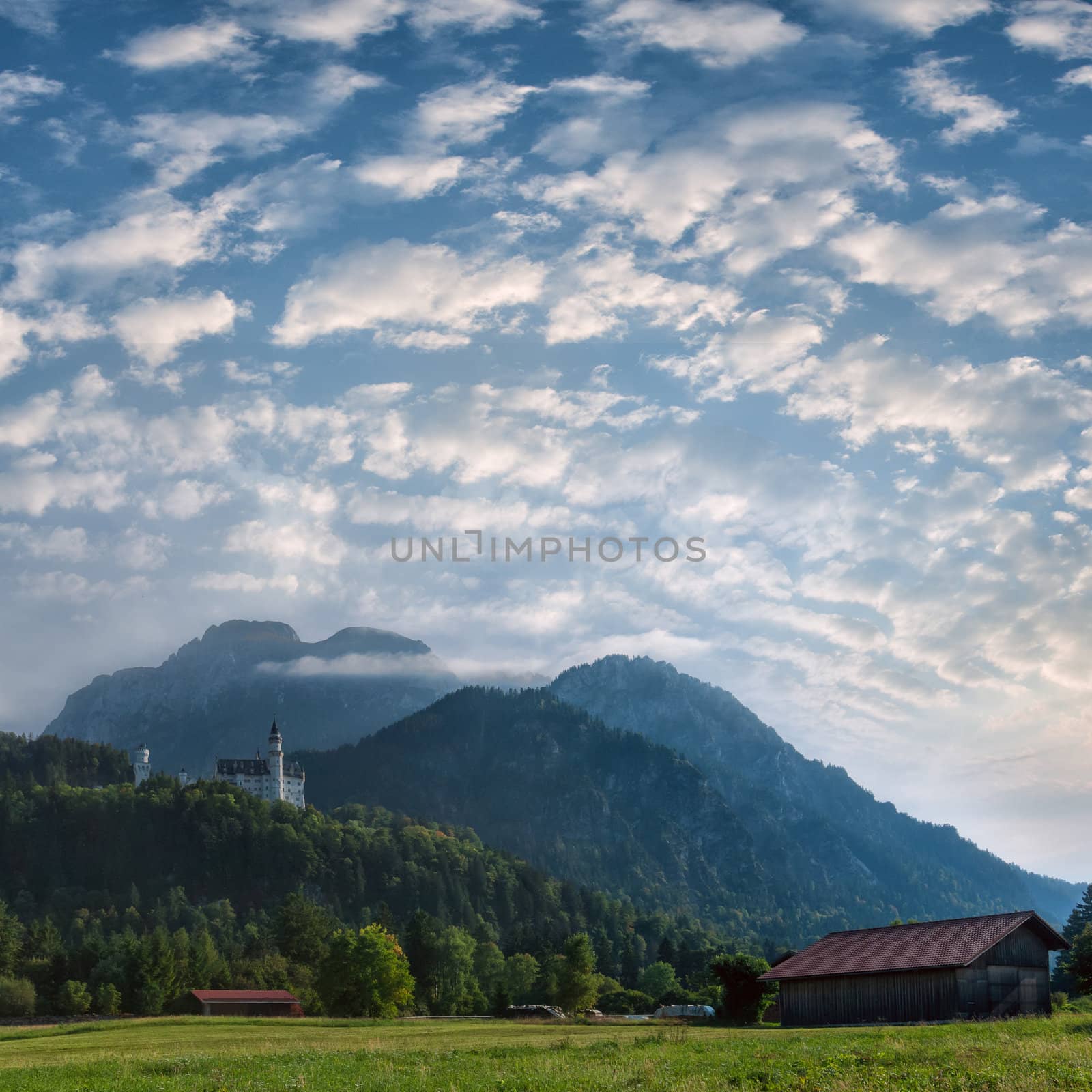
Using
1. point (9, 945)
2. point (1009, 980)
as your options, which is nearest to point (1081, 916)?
point (1009, 980)

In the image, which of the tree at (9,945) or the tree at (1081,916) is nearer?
the tree at (9,945)

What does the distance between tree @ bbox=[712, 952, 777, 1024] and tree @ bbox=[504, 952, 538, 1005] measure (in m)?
54.1

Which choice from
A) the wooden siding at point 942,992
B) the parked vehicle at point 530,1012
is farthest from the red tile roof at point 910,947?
the parked vehicle at point 530,1012

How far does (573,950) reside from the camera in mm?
118375

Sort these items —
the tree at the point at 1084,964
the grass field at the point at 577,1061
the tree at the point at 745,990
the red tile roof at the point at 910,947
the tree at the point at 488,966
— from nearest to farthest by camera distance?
the grass field at the point at 577,1061 → the tree at the point at 1084,964 → the red tile roof at the point at 910,947 → the tree at the point at 745,990 → the tree at the point at 488,966

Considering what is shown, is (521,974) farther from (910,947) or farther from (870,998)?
(910,947)

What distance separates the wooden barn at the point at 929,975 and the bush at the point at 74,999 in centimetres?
8119

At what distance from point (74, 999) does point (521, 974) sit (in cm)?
4992

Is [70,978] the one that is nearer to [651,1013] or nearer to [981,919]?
[651,1013]

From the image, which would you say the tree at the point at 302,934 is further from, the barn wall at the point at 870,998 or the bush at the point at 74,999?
the barn wall at the point at 870,998

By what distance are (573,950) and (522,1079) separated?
290ft

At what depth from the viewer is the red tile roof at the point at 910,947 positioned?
6931cm

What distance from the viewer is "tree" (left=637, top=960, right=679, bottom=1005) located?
508 ft

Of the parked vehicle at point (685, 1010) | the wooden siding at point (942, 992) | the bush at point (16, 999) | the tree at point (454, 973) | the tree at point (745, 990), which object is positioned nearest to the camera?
the wooden siding at point (942, 992)
